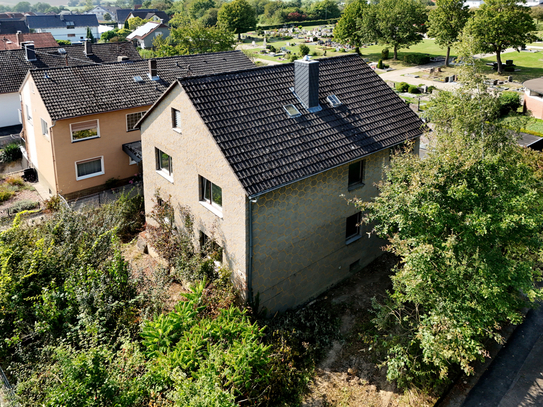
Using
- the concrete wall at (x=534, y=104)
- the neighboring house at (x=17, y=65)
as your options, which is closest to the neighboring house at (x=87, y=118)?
the neighboring house at (x=17, y=65)

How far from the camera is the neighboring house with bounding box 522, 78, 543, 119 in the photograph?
39469 millimetres

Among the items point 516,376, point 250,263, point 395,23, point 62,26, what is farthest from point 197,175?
point 62,26

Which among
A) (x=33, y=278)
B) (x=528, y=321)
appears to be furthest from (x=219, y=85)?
(x=528, y=321)

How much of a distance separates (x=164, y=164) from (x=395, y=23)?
56.7 metres

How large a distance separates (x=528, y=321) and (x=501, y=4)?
47145mm

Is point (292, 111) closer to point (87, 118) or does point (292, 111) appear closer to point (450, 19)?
point (87, 118)

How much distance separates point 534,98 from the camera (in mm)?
40500

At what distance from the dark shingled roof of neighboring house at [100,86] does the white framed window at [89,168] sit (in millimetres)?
3315

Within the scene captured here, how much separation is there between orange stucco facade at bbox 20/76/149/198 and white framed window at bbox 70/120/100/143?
14 centimetres

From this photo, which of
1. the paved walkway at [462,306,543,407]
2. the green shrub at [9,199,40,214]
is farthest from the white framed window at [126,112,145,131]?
the paved walkway at [462,306,543,407]

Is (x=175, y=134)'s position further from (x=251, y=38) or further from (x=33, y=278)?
(x=251, y=38)

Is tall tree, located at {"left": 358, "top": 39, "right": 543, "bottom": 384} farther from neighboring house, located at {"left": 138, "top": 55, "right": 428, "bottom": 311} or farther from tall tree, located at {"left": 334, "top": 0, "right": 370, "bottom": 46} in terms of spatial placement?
tall tree, located at {"left": 334, "top": 0, "right": 370, "bottom": 46}

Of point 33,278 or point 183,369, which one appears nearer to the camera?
point 183,369

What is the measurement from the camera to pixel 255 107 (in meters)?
15.9
